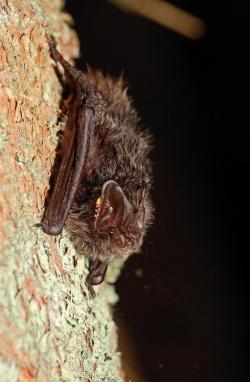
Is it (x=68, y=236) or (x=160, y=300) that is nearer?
(x=68, y=236)

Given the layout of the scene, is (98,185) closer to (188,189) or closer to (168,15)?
(188,189)

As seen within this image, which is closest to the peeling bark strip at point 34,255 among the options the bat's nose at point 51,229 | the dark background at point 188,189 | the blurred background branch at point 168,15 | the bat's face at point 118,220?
the bat's nose at point 51,229

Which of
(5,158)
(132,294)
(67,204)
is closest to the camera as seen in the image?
(5,158)

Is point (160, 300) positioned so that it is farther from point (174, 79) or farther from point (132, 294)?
point (174, 79)

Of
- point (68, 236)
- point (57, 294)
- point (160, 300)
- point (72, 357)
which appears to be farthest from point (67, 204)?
point (160, 300)

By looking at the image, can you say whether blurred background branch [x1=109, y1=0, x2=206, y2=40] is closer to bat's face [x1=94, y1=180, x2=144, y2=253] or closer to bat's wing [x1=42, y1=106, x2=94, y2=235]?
bat's wing [x1=42, y1=106, x2=94, y2=235]
